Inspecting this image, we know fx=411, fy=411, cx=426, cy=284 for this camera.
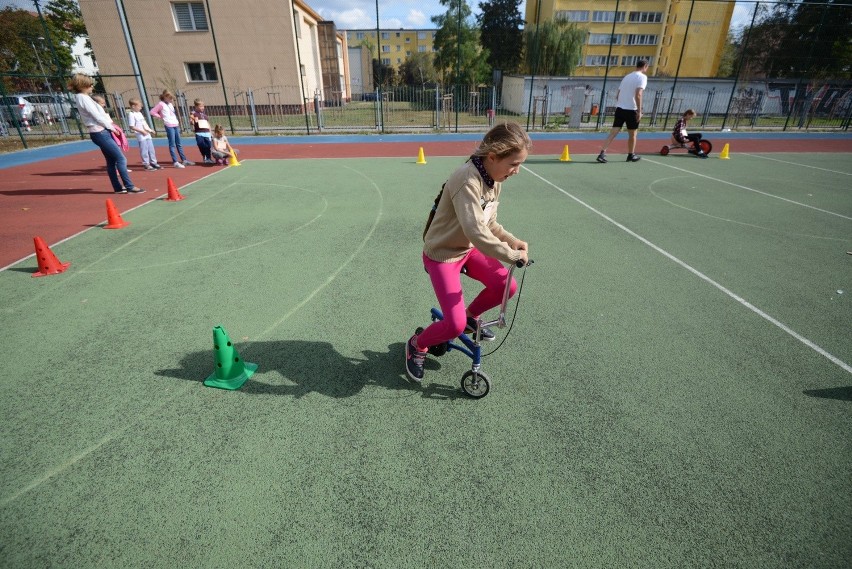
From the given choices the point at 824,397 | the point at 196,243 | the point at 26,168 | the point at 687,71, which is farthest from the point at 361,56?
the point at 824,397

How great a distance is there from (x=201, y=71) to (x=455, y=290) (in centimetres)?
3343

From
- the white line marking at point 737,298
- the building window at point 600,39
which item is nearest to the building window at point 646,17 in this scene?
the building window at point 600,39

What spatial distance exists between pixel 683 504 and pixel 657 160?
13365 mm

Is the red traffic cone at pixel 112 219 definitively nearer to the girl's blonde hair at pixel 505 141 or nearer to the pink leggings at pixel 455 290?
the pink leggings at pixel 455 290

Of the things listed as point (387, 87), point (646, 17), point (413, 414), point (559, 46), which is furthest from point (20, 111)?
point (646, 17)

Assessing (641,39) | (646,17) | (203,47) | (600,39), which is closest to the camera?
(203,47)

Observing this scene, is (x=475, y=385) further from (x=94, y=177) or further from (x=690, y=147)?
(x=690, y=147)

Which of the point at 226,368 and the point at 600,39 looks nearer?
the point at 226,368

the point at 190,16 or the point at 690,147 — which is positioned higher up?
the point at 190,16

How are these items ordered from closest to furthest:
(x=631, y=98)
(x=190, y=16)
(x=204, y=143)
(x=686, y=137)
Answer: (x=631, y=98) < (x=204, y=143) < (x=686, y=137) < (x=190, y=16)

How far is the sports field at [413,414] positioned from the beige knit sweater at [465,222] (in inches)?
45.4

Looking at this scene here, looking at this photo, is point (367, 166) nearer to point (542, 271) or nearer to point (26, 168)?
point (542, 271)

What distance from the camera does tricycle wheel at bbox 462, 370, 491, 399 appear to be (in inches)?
121

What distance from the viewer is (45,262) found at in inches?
202
